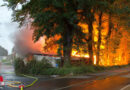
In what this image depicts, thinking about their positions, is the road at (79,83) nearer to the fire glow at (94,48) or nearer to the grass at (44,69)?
the grass at (44,69)

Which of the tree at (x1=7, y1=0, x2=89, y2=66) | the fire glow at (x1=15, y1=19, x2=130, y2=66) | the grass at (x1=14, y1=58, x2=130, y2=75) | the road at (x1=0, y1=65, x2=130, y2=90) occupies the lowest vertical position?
the road at (x1=0, y1=65, x2=130, y2=90)

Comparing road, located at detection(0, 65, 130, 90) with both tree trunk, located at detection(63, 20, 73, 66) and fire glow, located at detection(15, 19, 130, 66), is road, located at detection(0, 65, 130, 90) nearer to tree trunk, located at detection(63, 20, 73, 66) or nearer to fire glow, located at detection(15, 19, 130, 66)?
tree trunk, located at detection(63, 20, 73, 66)

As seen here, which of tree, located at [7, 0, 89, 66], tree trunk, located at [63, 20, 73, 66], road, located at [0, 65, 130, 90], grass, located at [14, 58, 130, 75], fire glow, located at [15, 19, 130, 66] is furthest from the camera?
fire glow, located at [15, 19, 130, 66]

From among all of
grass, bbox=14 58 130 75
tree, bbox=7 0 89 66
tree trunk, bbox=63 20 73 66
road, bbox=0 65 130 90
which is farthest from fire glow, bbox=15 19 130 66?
road, bbox=0 65 130 90

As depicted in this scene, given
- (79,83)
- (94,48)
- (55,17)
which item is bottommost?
(79,83)

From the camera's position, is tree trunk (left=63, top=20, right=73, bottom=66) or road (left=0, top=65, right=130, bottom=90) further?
tree trunk (left=63, top=20, right=73, bottom=66)

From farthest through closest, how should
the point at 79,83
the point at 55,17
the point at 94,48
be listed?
the point at 94,48 → the point at 55,17 → the point at 79,83

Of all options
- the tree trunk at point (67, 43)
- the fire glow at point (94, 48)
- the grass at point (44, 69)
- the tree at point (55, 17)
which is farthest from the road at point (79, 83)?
the fire glow at point (94, 48)

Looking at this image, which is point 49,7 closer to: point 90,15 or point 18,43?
point 90,15

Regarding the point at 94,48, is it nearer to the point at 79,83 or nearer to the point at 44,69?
the point at 44,69

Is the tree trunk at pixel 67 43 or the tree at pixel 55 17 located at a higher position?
the tree at pixel 55 17

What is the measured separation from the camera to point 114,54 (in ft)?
97.3

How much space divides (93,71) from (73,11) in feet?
23.9

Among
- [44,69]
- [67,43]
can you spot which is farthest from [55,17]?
[44,69]
